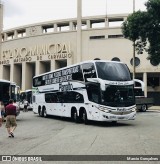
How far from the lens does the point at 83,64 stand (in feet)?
74.4

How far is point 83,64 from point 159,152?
1219 cm

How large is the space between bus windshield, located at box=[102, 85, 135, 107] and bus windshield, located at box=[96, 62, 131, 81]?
0.51m

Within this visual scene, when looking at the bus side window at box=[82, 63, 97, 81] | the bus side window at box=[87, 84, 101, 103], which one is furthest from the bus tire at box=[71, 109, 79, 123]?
the bus side window at box=[82, 63, 97, 81]

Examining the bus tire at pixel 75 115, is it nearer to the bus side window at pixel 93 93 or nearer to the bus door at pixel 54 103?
the bus door at pixel 54 103

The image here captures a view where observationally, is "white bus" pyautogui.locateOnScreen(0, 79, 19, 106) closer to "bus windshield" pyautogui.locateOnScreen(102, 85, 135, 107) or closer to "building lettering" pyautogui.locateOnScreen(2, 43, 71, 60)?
"bus windshield" pyautogui.locateOnScreen(102, 85, 135, 107)

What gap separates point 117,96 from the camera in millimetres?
21031

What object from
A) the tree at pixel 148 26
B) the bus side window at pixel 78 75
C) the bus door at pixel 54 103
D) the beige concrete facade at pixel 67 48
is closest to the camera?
the bus side window at pixel 78 75

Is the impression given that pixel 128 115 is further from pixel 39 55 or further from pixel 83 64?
pixel 39 55

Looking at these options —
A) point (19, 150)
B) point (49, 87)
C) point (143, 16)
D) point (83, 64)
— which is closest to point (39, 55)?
point (143, 16)

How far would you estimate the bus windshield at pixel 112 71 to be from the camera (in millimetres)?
20938

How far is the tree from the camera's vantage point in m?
35.1

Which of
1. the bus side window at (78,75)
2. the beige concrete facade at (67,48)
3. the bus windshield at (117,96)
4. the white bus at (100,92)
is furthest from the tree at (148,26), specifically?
the beige concrete facade at (67,48)

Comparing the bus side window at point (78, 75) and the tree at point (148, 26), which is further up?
the tree at point (148, 26)

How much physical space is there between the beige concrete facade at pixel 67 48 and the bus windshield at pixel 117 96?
135 feet
